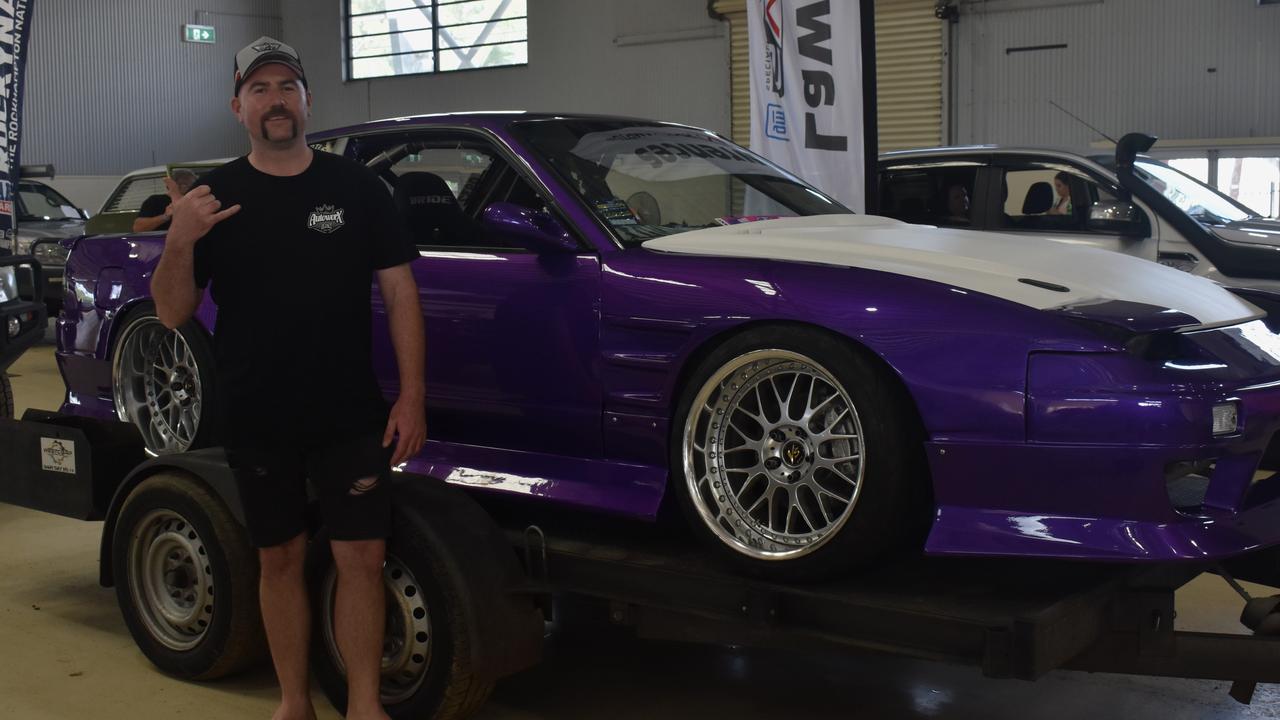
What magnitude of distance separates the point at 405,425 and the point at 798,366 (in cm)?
96

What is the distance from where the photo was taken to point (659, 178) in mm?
3947

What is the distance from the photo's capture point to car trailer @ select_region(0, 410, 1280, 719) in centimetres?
286

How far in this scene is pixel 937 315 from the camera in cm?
291

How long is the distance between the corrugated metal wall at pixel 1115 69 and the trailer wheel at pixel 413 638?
13372 mm

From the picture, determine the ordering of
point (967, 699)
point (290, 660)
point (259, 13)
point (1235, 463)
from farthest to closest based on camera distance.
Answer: point (259, 13), point (967, 699), point (290, 660), point (1235, 463)

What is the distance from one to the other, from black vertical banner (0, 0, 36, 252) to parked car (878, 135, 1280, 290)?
4.86 m

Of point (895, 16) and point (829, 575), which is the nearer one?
point (829, 575)

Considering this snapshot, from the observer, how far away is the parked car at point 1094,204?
740cm

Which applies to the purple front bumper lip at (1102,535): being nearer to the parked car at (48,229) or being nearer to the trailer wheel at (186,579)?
the trailer wheel at (186,579)

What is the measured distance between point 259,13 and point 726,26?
35.4 feet

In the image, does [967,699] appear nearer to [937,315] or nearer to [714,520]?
[714,520]

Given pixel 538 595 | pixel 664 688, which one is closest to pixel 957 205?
pixel 664 688

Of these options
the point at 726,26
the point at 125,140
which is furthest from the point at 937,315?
the point at 125,140

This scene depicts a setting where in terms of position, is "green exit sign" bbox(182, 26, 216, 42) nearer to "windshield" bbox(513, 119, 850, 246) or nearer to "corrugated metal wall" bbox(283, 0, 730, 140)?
"corrugated metal wall" bbox(283, 0, 730, 140)
